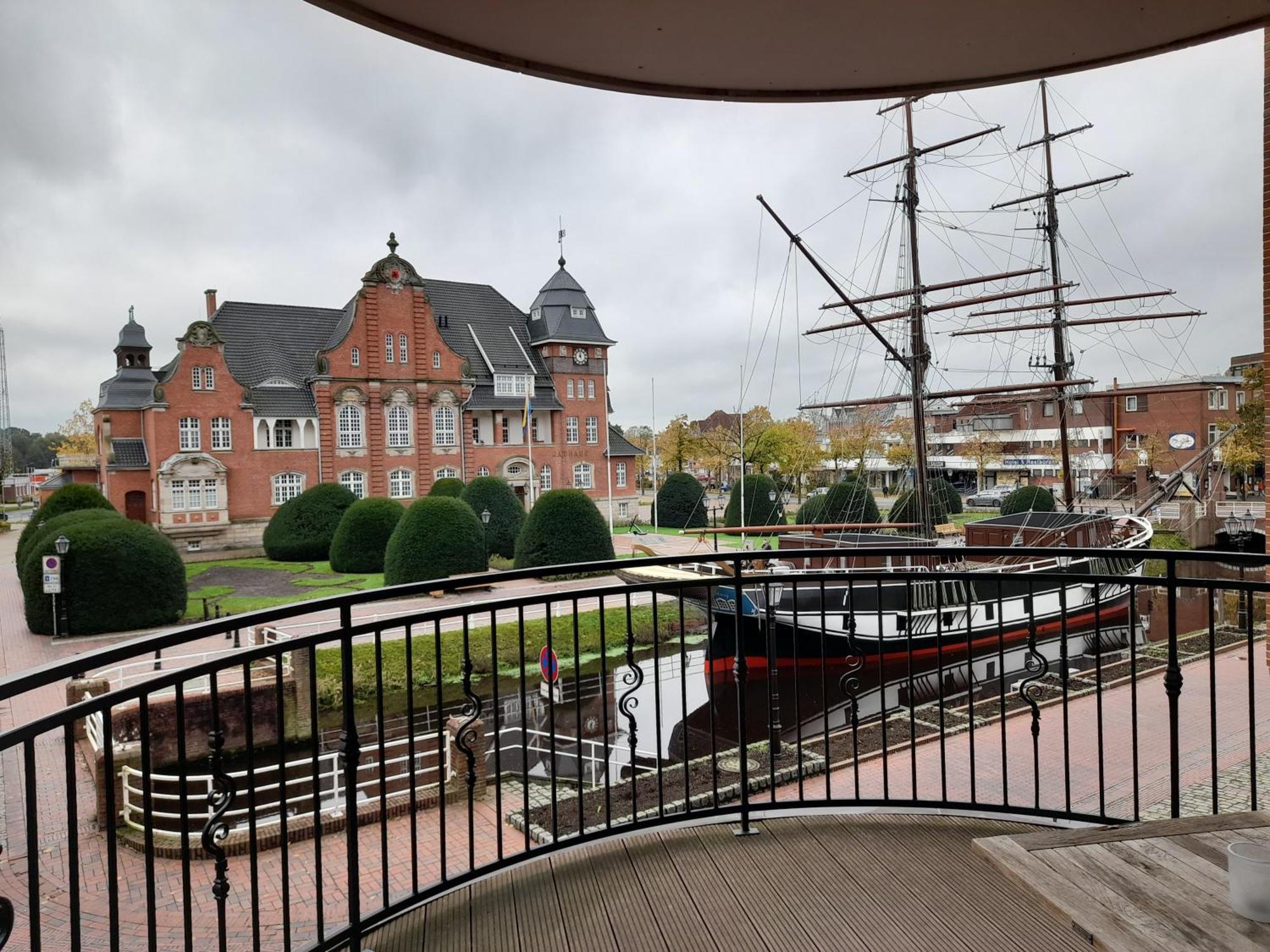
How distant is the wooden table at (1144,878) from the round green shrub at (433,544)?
2092 centimetres

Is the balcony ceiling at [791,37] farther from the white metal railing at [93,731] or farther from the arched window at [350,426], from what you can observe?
the arched window at [350,426]

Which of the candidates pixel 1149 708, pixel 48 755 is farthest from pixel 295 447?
pixel 1149 708

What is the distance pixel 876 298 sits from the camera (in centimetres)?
2478

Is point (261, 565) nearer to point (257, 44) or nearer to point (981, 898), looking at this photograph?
point (981, 898)

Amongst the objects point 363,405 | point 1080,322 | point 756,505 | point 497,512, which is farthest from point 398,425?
point 1080,322

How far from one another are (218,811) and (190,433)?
3542cm

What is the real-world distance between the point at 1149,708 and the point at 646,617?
1323 centimetres

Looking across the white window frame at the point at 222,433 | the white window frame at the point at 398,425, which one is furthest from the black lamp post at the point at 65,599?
the white window frame at the point at 398,425

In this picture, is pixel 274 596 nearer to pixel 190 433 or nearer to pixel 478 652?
pixel 478 652

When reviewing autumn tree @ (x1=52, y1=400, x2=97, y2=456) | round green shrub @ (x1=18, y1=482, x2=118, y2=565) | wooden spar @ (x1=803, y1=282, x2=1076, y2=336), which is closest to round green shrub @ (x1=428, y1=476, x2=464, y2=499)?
round green shrub @ (x1=18, y1=482, x2=118, y2=565)

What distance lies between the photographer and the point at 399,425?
37281mm

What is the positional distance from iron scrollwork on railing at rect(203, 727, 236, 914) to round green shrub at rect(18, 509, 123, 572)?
20445mm

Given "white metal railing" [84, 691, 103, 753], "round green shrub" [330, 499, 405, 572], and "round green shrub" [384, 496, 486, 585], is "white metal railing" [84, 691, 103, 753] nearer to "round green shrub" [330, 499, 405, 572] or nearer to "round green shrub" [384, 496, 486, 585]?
"round green shrub" [384, 496, 486, 585]

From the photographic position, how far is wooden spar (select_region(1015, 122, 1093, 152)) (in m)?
29.6
